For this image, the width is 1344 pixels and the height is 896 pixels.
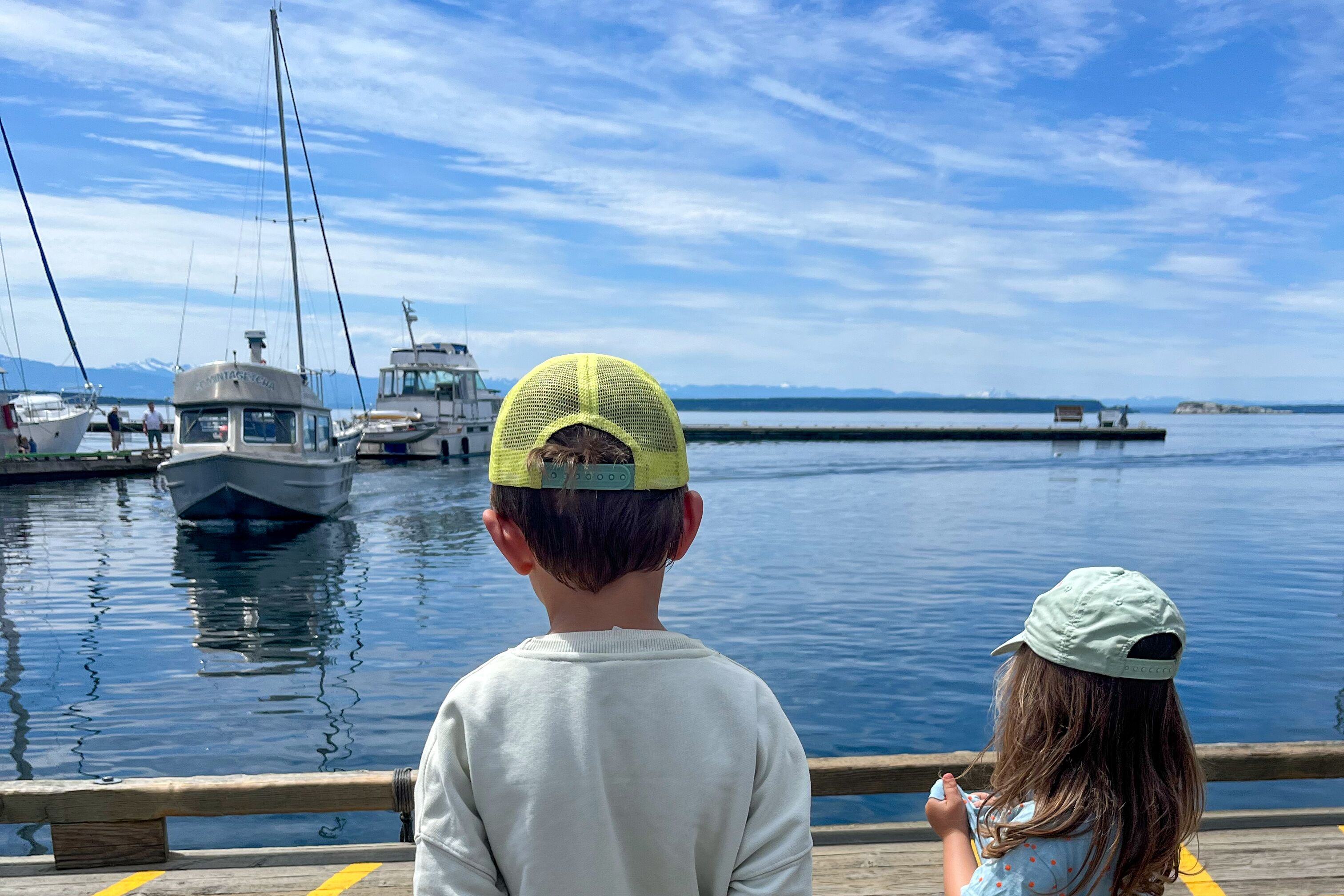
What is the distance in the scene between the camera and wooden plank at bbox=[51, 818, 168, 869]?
365cm

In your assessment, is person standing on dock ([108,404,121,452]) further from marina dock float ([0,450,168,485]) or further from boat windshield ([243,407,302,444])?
boat windshield ([243,407,302,444])

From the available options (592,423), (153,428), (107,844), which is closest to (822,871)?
(592,423)

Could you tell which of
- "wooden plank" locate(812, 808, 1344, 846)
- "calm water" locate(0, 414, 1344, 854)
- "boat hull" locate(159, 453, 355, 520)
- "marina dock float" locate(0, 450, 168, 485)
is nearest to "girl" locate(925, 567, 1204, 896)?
"wooden plank" locate(812, 808, 1344, 846)

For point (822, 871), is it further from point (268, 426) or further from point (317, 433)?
point (317, 433)

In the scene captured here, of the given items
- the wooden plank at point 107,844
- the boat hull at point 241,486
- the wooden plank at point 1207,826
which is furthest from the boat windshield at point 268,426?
the wooden plank at point 1207,826

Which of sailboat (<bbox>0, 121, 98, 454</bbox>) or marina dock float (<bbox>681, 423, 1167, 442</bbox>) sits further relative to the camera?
marina dock float (<bbox>681, 423, 1167, 442</bbox>)

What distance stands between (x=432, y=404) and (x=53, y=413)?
17.7m

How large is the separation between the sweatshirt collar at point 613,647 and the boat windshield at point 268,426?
21983mm

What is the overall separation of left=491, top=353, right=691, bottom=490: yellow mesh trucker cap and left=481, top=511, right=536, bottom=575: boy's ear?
0.27ft

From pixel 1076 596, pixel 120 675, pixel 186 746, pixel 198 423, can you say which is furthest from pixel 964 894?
pixel 198 423

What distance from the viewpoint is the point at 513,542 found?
1471 mm

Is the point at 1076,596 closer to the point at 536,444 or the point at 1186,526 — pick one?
the point at 536,444

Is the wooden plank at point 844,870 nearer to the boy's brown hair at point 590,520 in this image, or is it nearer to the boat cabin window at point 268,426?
the boy's brown hair at point 590,520

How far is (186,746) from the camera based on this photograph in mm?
8695
